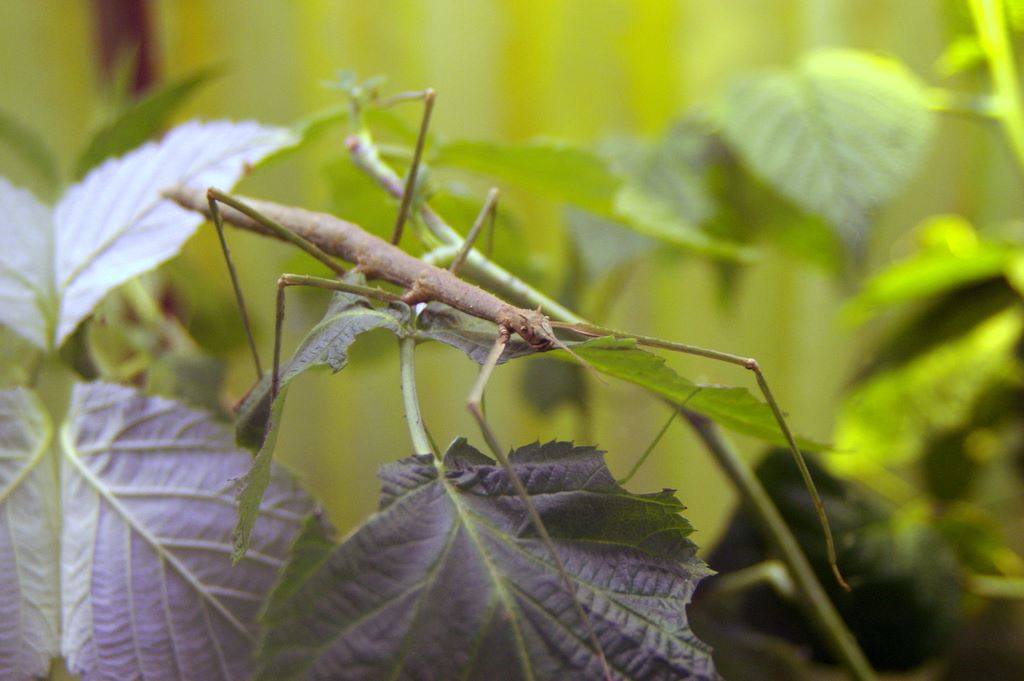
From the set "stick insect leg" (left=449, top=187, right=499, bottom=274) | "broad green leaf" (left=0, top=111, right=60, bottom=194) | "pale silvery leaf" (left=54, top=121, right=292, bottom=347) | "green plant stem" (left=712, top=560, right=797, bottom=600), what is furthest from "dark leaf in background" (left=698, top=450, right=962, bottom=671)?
"broad green leaf" (left=0, top=111, right=60, bottom=194)

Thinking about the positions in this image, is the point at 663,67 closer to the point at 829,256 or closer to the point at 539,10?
the point at 539,10

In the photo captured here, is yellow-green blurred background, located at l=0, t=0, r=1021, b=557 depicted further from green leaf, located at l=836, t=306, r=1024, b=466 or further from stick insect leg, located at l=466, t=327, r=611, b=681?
stick insect leg, located at l=466, t=327, r=611, b=681

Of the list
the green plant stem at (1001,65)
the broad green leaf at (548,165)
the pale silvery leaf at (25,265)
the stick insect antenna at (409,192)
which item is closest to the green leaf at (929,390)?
the green plant stem at (1001,65)

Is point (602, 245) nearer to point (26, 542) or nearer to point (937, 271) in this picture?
point (937, 271)

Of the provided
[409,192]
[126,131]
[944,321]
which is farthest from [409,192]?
[944,321]

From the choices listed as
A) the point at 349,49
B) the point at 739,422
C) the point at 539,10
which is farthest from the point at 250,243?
the point at 739,422

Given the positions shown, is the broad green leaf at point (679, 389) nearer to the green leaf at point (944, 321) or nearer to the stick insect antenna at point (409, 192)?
the stick insect antenna at point (409, 192)
